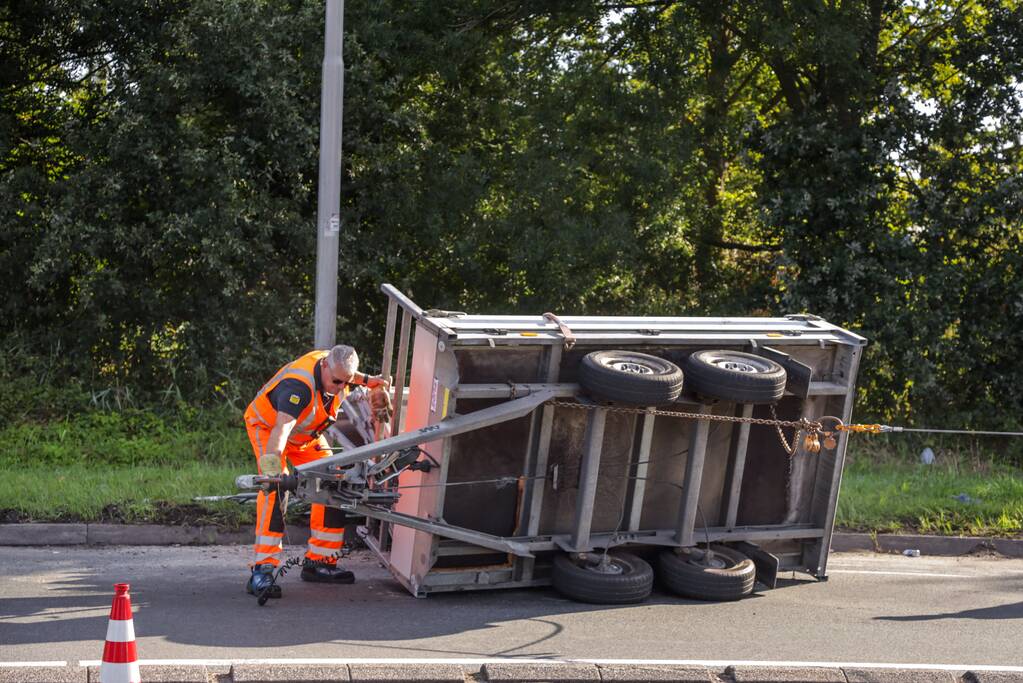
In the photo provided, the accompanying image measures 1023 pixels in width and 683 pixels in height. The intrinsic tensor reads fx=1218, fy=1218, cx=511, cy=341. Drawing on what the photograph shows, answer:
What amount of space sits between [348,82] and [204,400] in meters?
3.65

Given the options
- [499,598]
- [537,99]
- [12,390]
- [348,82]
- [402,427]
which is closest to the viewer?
[499,598]

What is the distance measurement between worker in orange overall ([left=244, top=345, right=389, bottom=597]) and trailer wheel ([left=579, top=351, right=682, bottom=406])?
1439 mm

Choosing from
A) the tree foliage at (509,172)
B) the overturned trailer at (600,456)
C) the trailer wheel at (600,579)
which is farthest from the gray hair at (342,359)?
the tree foliage at (509,172)

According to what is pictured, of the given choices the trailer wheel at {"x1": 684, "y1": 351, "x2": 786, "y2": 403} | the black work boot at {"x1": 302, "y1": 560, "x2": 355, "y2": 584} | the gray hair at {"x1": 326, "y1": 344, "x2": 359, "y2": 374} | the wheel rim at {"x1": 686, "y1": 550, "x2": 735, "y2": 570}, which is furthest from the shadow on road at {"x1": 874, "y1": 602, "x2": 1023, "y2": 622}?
the gray hair at {"x1": 326, "y1": 344, "x2": 359, "y2": 374}

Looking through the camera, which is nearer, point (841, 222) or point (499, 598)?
point (499, 598)

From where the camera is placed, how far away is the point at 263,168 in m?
12.9

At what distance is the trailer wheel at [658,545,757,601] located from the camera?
7504 millimetres

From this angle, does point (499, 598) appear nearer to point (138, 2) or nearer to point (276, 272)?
point (276, 272)

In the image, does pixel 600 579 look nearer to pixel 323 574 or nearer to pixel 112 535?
pixel 323 574

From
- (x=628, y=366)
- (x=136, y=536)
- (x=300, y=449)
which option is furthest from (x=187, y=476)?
(x=628, y=366)

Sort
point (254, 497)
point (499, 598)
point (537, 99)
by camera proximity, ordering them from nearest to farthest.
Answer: point (254, 497)
point (499, 598)
point (537, 99)

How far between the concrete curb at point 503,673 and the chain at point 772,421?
62.2 inches

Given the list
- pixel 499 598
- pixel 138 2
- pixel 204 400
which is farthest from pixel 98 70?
pixel 499 598

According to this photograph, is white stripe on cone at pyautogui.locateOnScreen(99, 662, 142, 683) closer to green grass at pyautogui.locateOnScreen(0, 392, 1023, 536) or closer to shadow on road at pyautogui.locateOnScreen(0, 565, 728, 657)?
shadow on road at pyautogui.locateOnScreen(0, 565, 728, 657)
